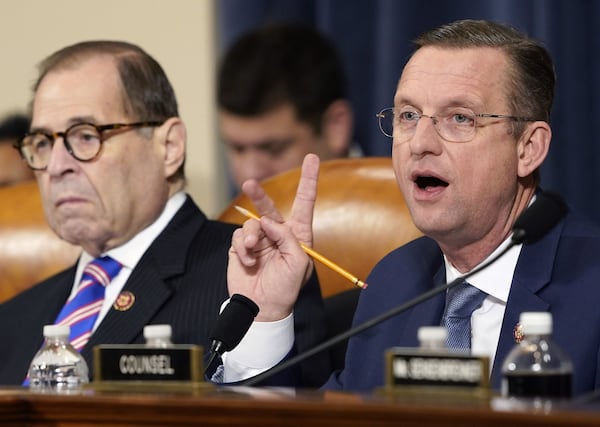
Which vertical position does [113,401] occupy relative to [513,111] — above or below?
below

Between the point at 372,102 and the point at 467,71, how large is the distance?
1.69m

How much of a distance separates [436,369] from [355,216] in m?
1.47

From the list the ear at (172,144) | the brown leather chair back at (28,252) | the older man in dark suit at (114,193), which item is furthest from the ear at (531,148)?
the brown leather chair back at (28,252)

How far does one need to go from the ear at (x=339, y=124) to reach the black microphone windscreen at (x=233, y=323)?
1.86 meters

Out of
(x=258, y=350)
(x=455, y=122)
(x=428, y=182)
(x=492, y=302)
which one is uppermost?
(x=455, y=122)

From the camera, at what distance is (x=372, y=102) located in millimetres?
3992

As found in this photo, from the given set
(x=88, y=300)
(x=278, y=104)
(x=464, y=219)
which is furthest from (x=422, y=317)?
(x=278, y=104)

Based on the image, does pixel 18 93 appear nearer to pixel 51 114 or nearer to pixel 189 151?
pixel 189 151

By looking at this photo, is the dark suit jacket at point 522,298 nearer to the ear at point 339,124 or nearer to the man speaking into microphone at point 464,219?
the man speaking into microphone at point 464,219

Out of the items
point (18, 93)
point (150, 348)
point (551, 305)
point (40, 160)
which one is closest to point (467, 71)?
point (551, 305)

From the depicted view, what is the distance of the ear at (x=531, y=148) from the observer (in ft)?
7.63

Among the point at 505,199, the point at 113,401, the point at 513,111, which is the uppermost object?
the point at 513,111

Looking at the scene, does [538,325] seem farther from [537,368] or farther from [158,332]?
[158,332]

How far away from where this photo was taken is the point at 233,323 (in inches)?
84.7
